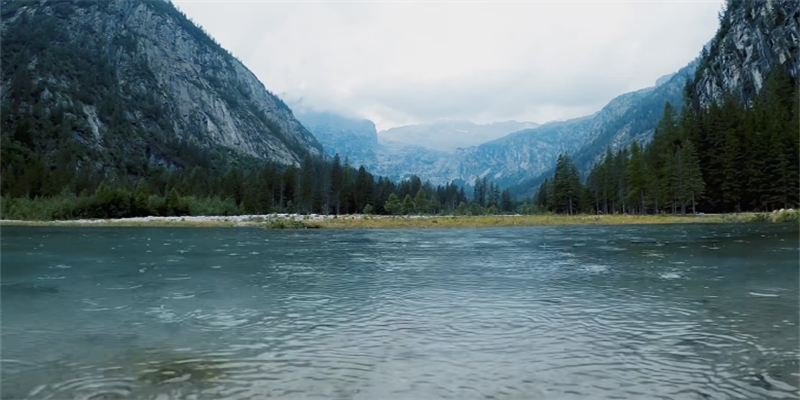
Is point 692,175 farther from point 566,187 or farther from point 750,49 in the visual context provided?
point 750,49

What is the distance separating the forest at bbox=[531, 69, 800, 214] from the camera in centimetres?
8338

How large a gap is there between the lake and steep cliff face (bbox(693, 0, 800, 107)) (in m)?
127

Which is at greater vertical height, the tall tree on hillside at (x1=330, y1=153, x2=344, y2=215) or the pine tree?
the tall tree on hillside at (x1=330, y1=153, x2=344, y2=215)

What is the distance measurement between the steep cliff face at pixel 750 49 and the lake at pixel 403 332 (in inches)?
5000

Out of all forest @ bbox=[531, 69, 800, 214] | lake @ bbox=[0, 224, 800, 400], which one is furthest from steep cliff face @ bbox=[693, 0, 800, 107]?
lake @ bbox=[0, 224, 800, 400]

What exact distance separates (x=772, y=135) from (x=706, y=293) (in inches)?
3414

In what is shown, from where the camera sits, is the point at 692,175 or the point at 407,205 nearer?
the point at 692,175

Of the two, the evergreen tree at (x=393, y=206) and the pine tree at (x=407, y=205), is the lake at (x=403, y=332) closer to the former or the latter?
the evergreen tree at (x=393, y=206)

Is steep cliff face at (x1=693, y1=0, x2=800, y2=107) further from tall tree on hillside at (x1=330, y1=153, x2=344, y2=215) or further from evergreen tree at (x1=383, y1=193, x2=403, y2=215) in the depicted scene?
tall tree on hillside at (x1=330, y1=153, x2=344, y2=215)

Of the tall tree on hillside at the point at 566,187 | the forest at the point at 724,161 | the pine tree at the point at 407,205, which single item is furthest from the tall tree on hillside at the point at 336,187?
the forest at the point at 724,161

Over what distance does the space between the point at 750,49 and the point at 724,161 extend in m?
67.6

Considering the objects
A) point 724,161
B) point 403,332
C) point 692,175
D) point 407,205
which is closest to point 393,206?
point 407,205

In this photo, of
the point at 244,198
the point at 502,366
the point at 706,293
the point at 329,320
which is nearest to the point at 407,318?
the point at 329,320

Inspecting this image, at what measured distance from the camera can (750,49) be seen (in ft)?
443
